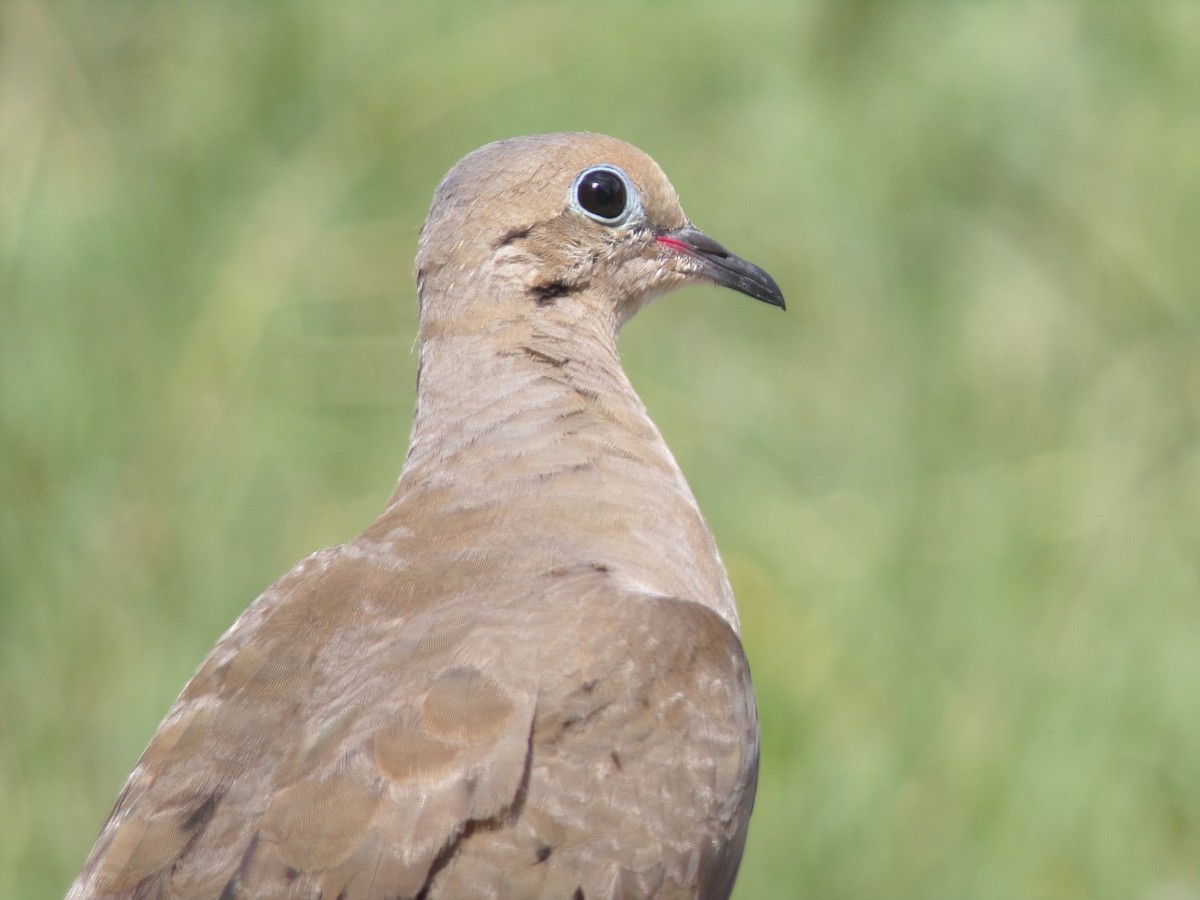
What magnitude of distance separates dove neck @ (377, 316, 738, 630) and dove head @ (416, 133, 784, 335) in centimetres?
6

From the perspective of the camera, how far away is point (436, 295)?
3152mm

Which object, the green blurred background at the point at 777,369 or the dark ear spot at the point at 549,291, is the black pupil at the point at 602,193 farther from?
the green blurred background at the point at 777,369

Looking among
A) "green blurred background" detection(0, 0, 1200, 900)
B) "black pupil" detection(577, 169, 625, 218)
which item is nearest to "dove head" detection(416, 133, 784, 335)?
"black pupil" detection(577, 169, 625, 218)

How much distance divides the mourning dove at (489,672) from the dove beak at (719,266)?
12.1 inches

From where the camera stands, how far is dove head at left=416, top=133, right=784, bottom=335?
10.2 ft

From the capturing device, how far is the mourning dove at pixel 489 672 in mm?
2277

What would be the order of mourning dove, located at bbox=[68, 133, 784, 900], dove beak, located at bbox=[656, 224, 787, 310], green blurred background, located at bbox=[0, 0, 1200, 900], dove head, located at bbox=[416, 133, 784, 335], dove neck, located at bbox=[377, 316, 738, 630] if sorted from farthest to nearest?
green blurred background, located at bbox=[0, 0, 1200, 900] → dove beak, located at bbox=[656, 224, 787, 310] → dove head, located at bbox=[416, 133, 784, 335] → dove neck, located at bbox=[377, 316, 738, 630] → mourning dove, located at bbox=[68, 133, 784, 900]

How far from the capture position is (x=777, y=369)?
6184mm

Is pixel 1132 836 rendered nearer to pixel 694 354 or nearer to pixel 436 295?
pixel 694 354

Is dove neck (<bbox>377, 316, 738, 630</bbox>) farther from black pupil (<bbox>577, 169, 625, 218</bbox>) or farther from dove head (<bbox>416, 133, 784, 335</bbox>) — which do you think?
black pupil (<bbox>577, 169, 625, 218</bbox>)

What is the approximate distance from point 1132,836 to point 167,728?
3.82 metres

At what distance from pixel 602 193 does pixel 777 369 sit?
303 centimetres

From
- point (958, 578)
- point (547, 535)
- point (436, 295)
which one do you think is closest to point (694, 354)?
point (958, 578)

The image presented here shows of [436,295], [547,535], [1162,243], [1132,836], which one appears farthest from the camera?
[1162,243]
